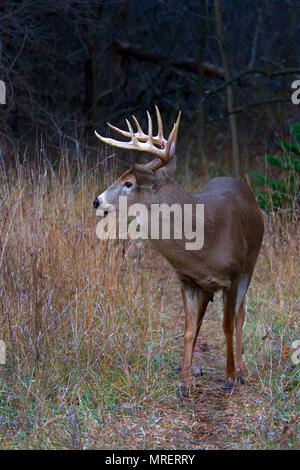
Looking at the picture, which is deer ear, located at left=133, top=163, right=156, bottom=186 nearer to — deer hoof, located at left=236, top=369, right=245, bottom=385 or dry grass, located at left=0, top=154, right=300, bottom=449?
dry grass, located at left=0, top=154, right=300, bottom=449

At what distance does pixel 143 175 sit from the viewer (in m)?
4.96

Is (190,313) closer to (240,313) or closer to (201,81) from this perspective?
(240,313)

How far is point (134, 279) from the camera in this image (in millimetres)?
5727

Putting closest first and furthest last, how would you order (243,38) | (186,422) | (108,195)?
(186,422)
(108,195)
(243,38)

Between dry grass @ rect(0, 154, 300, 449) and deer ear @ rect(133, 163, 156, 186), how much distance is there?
0.73 meters

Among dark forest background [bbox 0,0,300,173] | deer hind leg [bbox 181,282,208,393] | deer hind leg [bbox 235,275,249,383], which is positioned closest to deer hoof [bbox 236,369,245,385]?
deer hind leg [bbox 235,275,249,383]

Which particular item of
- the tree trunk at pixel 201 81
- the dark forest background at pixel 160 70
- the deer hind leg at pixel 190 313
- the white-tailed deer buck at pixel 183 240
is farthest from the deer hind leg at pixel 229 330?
the tree trunk at pixel 201 81

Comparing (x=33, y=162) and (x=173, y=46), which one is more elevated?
(x=173, y=46)

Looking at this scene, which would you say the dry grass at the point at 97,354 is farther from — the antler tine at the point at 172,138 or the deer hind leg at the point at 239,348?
the antler tine at the point at 172,138

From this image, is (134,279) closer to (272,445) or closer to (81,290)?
(81,290)

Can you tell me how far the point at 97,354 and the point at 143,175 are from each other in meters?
1.30

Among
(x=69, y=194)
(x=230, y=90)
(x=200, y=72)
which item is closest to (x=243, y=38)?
(x=200, y=72)

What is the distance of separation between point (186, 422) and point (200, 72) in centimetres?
907

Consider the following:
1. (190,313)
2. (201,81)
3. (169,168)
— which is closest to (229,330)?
(190,313)
